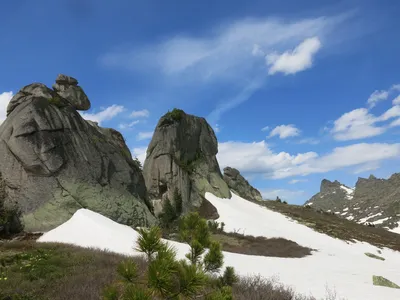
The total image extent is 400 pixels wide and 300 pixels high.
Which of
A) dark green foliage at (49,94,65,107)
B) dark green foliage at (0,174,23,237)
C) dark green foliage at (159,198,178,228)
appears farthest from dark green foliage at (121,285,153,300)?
dark green foliage at (159,198,178,228)

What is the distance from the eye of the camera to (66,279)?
8.66m

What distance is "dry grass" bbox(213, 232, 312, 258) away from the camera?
22.1m

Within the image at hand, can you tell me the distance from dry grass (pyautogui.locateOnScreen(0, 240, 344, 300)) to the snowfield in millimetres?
1598

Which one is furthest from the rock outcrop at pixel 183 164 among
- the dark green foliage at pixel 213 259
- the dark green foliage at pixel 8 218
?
the dark green foliage at pixel 213 259

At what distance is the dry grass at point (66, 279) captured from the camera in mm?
7406

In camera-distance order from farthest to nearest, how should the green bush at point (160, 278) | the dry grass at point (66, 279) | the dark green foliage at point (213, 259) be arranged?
the dry grass at point (66, 279) < the dark green foliage at point (213, 259) < the green bush at point (160, 278)

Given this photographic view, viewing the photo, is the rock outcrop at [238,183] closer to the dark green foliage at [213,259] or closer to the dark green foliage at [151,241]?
the dark green foliage at [213,259]

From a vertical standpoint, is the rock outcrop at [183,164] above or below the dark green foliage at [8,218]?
above

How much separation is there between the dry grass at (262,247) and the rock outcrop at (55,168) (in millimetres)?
7049

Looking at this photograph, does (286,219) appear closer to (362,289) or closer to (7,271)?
(362,289)

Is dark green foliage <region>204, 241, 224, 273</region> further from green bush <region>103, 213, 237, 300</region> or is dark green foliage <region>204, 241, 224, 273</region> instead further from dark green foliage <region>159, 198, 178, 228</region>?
dark green foliage <region>159, 198, 178, 228</region>

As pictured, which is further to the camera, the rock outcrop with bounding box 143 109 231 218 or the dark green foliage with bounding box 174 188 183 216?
the rock outcrop with bounding box 143 109 231 218

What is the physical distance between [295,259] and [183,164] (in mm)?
25167

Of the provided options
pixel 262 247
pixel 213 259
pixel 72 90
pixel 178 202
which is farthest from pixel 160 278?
pixel 178 202
